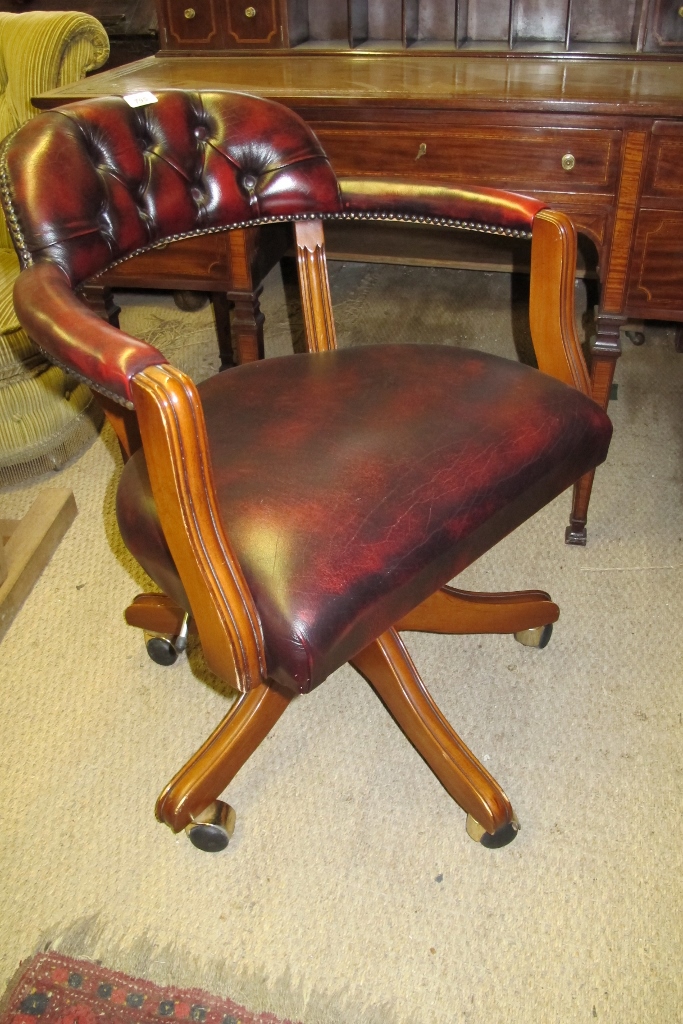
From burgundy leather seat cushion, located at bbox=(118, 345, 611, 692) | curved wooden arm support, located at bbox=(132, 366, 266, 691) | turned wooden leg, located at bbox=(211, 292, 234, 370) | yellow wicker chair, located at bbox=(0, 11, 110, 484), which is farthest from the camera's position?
turned wooden leg, located at bbox=(211, 292, 234, 370)

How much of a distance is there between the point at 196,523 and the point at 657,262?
3.35 feet

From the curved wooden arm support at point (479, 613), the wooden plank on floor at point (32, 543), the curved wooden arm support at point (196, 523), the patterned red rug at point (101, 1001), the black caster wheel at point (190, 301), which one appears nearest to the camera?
the curved wooden arm support at point (196, 523)

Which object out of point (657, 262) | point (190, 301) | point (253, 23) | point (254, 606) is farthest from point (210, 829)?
point (190, 301)

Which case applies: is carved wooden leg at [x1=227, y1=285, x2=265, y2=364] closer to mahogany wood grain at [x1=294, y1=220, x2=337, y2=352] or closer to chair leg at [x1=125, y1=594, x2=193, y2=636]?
mahogany wood grain at [x1=294, y1=220, x2=337, y2=352]

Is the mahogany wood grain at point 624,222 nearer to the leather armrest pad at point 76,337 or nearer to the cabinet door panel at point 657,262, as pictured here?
the cabinet door panel at point 657,262

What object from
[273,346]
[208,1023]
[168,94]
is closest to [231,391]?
[168,94]

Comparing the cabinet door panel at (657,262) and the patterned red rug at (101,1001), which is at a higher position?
the cabinet door panel at (657,262)

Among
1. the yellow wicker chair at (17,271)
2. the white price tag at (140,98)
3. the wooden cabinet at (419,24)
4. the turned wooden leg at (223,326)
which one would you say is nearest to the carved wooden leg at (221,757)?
the white price tag at (140,98)

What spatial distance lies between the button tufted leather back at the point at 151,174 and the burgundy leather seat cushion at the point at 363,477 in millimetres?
249

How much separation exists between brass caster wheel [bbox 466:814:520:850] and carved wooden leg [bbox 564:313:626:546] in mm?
694

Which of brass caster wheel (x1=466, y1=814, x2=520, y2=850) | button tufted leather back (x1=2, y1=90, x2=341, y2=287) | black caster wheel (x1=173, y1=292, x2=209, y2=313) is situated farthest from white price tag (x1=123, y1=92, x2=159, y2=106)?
black caster wheel (x1=173, y1=292, x2=209, y2=313)

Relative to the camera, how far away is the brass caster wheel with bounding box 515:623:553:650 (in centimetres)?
147

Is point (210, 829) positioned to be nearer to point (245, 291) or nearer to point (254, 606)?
point (254, 606)

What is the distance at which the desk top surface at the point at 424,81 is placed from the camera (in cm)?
138
